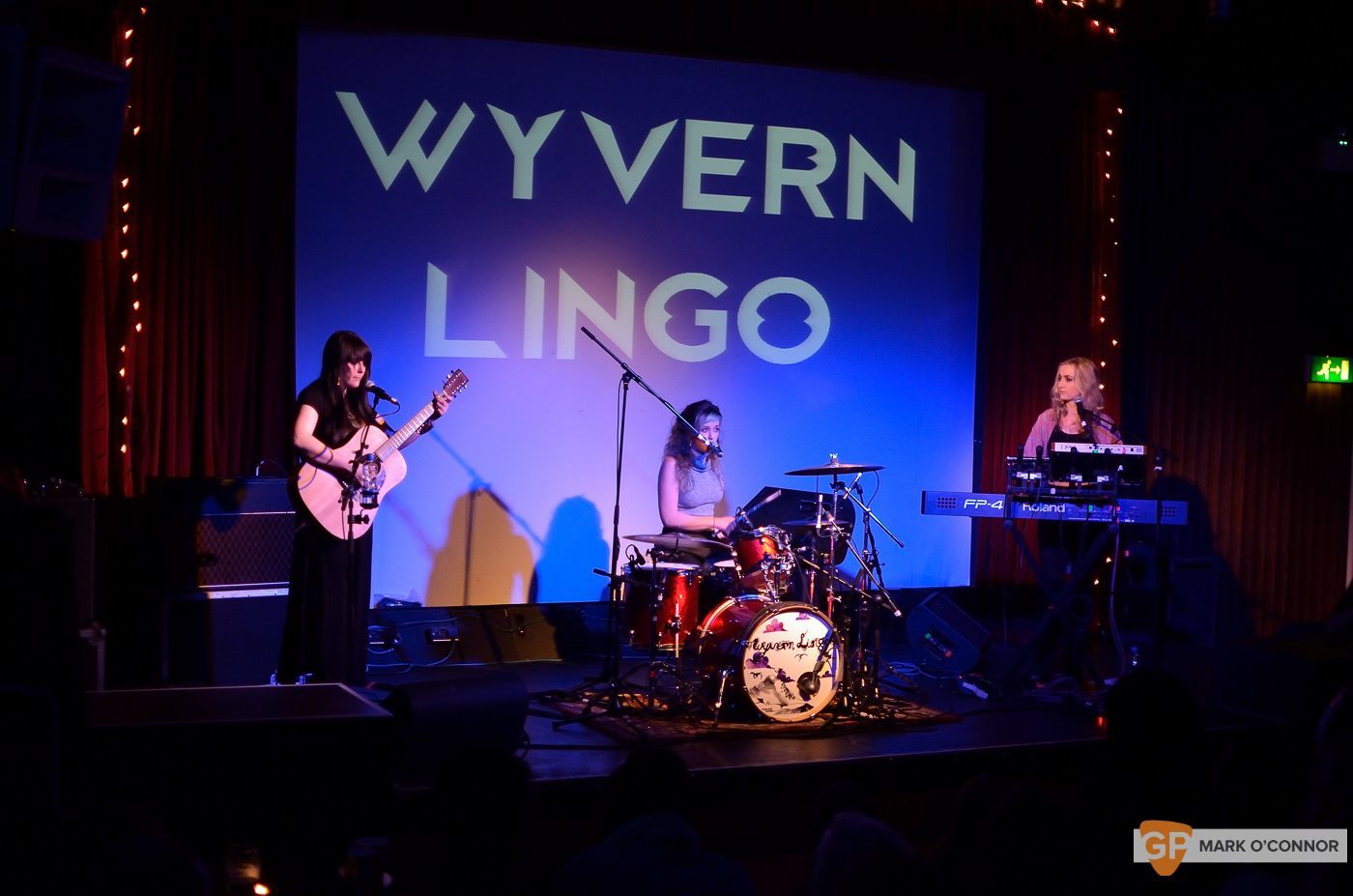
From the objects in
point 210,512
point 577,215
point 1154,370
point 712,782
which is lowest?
point 712,782

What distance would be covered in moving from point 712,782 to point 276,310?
3629 millimetres

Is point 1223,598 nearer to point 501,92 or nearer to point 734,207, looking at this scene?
point 734,207

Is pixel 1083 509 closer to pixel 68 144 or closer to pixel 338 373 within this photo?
pixel 338 373

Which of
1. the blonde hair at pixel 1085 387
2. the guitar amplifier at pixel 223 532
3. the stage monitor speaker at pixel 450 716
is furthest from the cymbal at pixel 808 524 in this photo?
the guitar amplifier at pixel 223 532

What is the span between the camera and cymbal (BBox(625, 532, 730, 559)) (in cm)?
567

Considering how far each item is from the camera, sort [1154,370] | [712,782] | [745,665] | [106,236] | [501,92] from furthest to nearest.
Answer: [1154,370] → [501,92] → [106,236] → [745,665] → [712,782]

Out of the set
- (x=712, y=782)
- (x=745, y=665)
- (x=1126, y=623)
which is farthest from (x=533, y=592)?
(x=1126, y=623)

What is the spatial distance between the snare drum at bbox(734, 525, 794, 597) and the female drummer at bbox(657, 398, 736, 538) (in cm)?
61

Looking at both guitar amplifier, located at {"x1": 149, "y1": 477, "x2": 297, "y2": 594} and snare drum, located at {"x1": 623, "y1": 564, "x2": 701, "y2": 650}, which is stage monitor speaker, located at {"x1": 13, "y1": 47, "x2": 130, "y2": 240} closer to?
guitar amplifier, located at {"x1": 149, "y1": 477, "x2": 297, "y2": 594}

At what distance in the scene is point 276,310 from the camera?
6582 millimetres

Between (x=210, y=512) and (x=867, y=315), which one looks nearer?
(x=210, y=512)

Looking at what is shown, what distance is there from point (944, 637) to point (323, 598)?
3371 millimetres

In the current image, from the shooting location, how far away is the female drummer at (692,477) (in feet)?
21.2

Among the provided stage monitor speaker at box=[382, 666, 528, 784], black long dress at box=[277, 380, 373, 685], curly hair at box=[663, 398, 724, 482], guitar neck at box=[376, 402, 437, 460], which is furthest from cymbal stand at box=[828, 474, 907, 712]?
Result: black long dress at box=[277, 380, 373, 685]
